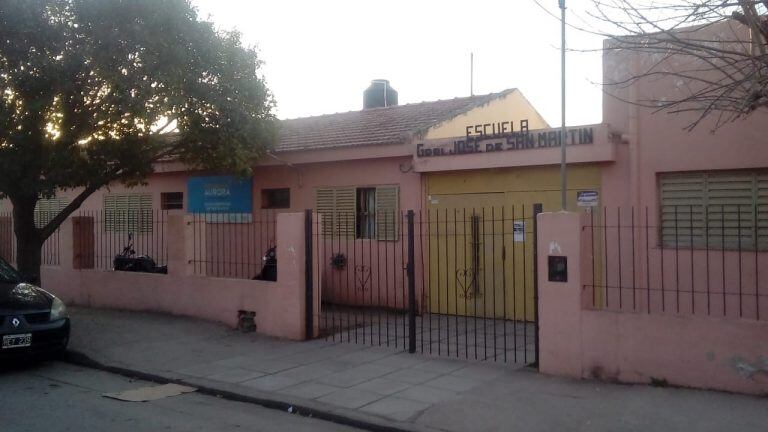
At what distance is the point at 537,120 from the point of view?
58.2 feet

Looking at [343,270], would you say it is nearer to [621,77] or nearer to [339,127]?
[339,127]

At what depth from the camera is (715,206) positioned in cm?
970

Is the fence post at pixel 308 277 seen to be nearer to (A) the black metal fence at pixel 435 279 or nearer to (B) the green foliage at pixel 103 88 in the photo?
(A) the black metal fence at pixel 435 279

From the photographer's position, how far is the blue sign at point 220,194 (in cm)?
1578

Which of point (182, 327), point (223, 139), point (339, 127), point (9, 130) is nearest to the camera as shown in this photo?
point (9, 130)

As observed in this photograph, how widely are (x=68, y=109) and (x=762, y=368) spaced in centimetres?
1039

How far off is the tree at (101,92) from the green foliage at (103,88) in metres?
0.02

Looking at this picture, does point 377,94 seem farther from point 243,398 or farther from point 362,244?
point 243,398

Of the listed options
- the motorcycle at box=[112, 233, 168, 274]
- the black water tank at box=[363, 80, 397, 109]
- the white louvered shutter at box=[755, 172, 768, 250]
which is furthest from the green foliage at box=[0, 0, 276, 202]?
the white louvered shutter at box=[755, 172, 768, 250]

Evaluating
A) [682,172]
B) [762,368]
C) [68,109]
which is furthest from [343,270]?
[762,368]

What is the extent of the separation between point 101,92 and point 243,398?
666 cm

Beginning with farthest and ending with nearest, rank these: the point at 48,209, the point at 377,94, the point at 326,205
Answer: the point at 48,209 < the point at 377,94 < the point at 326,205

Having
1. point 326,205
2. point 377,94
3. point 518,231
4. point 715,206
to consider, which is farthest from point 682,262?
point 377,94

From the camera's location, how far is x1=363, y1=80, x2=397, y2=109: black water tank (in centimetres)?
1950
